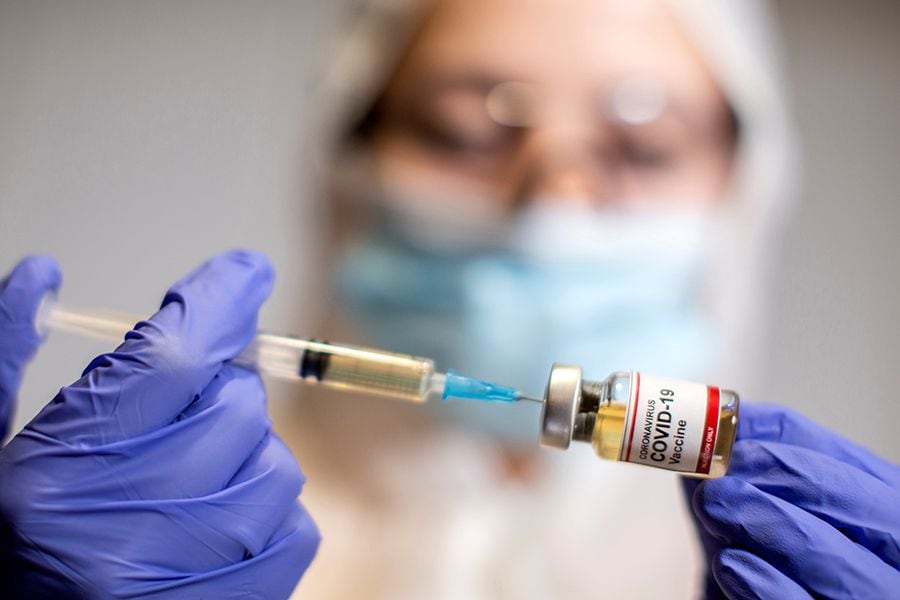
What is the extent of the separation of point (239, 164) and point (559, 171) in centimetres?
102

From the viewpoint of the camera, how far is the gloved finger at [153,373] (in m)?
0.78

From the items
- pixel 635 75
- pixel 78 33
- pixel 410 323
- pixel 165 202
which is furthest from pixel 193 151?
pixel 635 75

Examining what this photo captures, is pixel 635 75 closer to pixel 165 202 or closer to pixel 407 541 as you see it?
pixel 407 541

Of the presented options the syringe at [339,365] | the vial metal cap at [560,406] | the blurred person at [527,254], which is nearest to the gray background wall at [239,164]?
the blurred person at [527,254]

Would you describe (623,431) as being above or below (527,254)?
below

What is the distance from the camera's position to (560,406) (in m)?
0.79

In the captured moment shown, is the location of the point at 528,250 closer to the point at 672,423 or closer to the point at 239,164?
the point at 672,423

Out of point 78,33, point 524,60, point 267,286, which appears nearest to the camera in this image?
point 267,286

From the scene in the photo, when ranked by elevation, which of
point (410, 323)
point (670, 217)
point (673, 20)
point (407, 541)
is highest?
point (673, 20)

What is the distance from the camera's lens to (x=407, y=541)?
1616 millimetres

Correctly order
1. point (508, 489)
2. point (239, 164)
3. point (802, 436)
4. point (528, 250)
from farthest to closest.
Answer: point (239, 164), point (508, 489), point (528, 250), point (802, 436)

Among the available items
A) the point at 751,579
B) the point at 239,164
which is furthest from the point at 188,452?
the point at 239,164

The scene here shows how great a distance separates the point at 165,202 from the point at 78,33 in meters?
0.52

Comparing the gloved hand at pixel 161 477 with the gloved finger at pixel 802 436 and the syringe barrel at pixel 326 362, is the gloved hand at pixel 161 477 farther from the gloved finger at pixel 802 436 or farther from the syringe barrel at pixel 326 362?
the gloved finger at pixel 802 436
